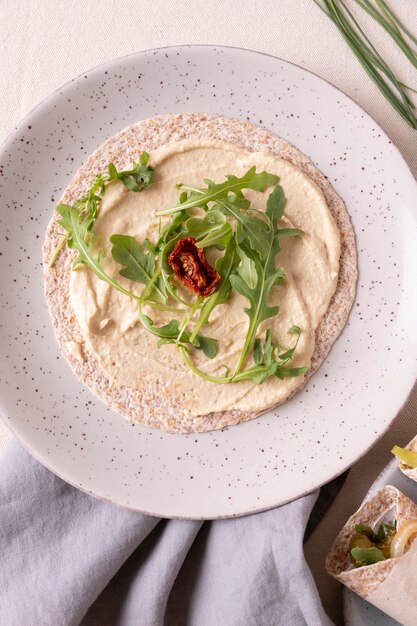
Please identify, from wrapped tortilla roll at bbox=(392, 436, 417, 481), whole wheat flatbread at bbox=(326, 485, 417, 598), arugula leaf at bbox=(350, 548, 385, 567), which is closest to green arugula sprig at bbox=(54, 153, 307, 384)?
wrapped tortilla roll at bbox=(392, 436, 417, 481)

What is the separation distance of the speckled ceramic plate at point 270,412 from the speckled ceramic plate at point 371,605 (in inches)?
4.9

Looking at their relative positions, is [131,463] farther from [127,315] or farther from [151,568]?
[127,315]

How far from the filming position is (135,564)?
2.78 m

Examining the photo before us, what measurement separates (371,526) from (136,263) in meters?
1.32

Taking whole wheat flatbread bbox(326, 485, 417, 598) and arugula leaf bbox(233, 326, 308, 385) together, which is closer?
whole wheat flatbread bbox(326, 485, 417, 598)

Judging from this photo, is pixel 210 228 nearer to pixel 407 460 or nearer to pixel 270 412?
pixel 270 412

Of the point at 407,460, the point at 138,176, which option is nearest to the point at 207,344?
the point at 138,176

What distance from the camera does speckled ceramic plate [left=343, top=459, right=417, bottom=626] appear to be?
8.67ft

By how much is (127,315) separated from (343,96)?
1.18 metres

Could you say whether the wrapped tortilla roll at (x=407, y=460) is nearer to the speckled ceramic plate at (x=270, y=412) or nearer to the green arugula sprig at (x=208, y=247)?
the speckled ceramic plate at (x=270, y=412)

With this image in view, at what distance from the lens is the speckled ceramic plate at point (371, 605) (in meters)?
2.64

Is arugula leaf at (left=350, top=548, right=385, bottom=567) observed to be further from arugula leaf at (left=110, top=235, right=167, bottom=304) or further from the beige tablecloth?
arugula leaf at (left=110, top=235, right=167, bottom=304)

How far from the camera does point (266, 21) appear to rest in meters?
2.90

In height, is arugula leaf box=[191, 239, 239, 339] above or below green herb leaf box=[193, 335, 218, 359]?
above
